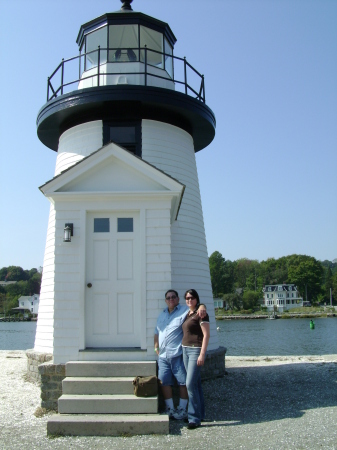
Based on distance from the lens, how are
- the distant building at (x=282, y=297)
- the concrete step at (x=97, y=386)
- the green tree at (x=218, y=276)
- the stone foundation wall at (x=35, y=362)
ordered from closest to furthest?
the concrete step at (x=97, y=386)
the stone foundation wall at (x=35, y=362)
the green tree at (x=218, y=276)
the distant building at (x=282, y=297)

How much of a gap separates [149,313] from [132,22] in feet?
25.4

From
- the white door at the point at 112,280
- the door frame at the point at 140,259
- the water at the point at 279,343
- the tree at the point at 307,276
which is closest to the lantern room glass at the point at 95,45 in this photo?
the door frame at the point at 140,259

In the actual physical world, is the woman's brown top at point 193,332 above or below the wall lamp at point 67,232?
below

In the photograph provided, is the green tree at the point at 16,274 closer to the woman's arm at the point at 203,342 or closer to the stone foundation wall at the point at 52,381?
the stone foundation wall at the point at 52,381

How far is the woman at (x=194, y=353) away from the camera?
6156mm

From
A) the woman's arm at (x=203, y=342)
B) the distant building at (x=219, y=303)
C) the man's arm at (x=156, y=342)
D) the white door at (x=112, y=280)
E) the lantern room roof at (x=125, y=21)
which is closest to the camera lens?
the woman's arm at (x=203, y=342)

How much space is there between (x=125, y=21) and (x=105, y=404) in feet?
A: 30.0

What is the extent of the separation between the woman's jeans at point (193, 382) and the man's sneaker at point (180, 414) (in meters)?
0.25

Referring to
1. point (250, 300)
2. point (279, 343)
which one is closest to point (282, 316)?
point (250, 300)

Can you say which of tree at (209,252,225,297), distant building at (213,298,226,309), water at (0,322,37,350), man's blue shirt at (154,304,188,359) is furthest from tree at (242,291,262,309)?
man's blue shirt at (154,304,188,359)

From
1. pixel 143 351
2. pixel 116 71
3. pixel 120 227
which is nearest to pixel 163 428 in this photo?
pixel 143 351

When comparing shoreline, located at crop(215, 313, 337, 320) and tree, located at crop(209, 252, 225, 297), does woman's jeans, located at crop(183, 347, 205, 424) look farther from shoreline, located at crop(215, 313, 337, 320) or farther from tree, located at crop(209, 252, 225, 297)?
tree, located at crop(209, 252, 225, 297)

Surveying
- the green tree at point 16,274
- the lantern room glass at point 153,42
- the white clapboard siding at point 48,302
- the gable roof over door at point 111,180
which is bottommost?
the white clapboard siding at point 48,302

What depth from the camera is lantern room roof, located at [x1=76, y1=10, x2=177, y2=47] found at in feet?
37.5
